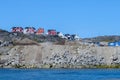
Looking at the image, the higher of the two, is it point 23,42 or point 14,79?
point 23,42

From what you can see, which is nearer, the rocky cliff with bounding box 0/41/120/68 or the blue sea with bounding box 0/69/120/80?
the blue sea with bounding box 0/69/120/80

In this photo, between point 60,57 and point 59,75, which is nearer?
point 59,75

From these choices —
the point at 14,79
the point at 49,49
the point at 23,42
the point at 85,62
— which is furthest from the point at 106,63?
the point at 14,79

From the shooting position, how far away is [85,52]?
137 metres

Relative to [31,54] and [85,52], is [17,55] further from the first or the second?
[85,52]

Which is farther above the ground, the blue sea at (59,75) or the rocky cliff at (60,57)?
the rocky cliff at (60,57)

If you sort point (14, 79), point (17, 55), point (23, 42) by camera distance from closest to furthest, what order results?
point (14, 79), point (17, 55), point (23, 42)

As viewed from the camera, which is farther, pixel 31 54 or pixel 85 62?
pixel 31 54

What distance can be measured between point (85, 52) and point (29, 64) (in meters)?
14.1

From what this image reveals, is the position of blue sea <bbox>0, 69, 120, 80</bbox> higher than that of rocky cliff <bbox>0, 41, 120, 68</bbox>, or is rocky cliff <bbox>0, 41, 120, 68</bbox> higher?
rocky cliff <bbox>0, 41, 120, 68</bbox>

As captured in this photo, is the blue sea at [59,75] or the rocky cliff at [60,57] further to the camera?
the rocky cliff at [60,57]

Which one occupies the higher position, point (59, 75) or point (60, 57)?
point (60, 57)

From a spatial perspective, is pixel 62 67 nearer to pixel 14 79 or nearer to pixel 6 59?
pixel 6 59

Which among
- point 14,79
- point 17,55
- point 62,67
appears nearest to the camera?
point 14,79
